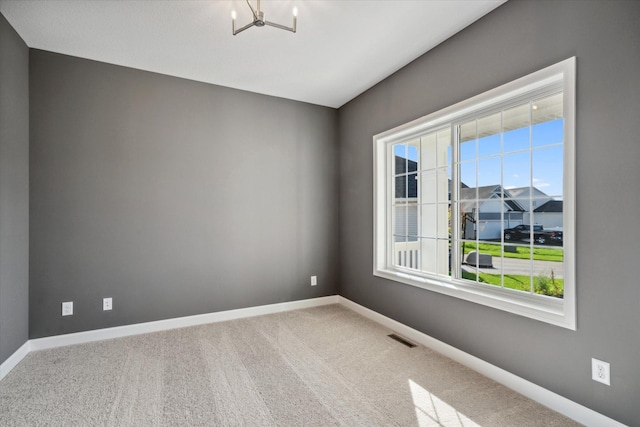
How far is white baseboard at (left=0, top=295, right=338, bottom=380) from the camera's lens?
2.73 m

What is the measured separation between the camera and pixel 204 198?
11.7 ft

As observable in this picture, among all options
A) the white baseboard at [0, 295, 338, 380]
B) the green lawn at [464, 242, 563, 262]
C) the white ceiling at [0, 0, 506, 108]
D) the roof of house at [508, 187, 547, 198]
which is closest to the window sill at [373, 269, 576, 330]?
the green lawn at [464, 242, 563, 262]

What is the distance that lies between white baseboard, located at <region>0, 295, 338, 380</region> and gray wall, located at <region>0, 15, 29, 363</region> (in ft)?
0.35

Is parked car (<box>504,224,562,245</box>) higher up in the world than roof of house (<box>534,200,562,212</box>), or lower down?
lower down

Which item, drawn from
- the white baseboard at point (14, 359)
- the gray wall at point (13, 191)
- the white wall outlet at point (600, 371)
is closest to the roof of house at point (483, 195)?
the white wall outlet at point (600, 371)

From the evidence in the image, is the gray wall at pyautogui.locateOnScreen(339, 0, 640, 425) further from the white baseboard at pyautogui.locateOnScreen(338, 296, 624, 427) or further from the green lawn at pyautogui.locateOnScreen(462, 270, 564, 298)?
the green lawn at pyautogui.locateOnScreen(462, 270, 564, 298)

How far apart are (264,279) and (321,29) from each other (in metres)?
2.76

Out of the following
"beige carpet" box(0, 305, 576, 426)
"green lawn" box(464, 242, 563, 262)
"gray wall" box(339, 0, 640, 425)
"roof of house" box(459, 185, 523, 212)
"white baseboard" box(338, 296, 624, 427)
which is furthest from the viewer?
"roof of house" box(459, 185, 523, 212)

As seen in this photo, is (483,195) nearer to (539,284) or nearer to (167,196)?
(539,284)

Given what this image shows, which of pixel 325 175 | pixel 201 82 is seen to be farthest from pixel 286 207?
pixel 201 82

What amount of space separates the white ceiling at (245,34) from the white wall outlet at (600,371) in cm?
239

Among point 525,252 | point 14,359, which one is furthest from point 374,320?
point 14,359

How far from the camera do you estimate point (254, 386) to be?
2.25 meters

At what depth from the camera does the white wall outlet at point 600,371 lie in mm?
1736
